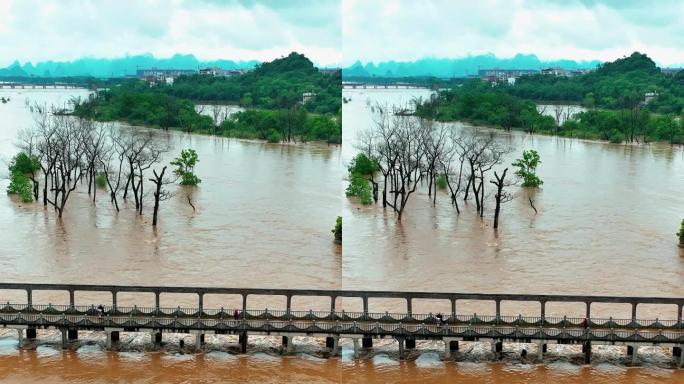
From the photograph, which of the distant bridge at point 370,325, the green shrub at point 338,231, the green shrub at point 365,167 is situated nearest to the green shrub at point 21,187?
the green shrub at point 338,231

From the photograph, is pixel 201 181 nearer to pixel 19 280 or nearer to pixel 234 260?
pixel 234 260

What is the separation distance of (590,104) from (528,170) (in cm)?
918

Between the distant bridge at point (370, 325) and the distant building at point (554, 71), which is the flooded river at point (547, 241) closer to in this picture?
the distant bridge at point (370, 325)

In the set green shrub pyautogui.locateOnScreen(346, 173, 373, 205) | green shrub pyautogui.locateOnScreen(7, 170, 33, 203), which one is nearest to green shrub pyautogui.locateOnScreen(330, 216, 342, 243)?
green shrub pyautogui.locateOnScreen(346, 173, 373, 205)

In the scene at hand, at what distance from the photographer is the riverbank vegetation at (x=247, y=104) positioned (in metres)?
23.2

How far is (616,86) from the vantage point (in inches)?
1166

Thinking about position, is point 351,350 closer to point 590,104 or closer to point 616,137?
point 616,137

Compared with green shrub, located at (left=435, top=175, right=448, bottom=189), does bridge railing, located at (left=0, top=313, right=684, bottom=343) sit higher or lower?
lower

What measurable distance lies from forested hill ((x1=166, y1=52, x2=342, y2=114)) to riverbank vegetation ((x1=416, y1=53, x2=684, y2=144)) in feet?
10.1

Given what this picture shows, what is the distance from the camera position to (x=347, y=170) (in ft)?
67.8

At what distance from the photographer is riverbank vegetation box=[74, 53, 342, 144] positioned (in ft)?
76.2

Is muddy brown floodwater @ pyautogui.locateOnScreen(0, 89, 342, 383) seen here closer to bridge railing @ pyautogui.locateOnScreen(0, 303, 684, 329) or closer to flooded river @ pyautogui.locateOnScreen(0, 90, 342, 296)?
flooded river @ pyautogui.locateOnScreen(0, 90, 342, 296)

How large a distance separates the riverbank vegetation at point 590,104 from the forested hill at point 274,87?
122 inches

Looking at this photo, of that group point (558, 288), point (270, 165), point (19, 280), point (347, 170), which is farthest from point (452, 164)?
point (19, 280)
